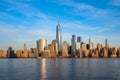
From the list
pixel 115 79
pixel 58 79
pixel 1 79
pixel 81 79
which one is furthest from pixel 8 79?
pixel 115 79

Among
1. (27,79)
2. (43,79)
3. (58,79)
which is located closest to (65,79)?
(58,79)

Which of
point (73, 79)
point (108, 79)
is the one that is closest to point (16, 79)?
point (73, 79)

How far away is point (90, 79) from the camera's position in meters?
84.2

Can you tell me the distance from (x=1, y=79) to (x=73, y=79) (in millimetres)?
24342

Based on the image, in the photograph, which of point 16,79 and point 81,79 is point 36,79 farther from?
point 81,79

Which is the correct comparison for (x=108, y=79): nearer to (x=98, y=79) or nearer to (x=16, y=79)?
(x=98, y=79)

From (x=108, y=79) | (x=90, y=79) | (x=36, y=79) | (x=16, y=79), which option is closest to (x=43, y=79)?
(x=36, y=79)

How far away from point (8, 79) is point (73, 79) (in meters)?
22.1

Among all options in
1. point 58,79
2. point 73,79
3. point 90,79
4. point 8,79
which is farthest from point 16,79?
point 90,79

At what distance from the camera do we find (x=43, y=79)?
84750 millimetres

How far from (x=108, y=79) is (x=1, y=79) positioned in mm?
36158

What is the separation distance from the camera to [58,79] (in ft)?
276

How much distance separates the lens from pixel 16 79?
277 feet

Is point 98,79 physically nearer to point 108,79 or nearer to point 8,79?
point 108,79
